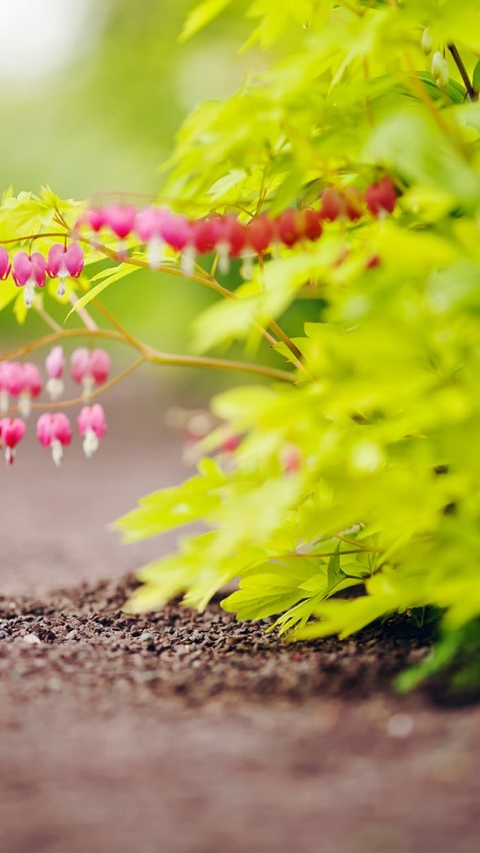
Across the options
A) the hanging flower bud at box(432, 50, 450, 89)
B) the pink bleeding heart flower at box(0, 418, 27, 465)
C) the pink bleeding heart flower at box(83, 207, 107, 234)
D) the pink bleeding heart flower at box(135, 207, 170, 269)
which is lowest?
the pink bleeding heart flower at box(0, 418, 27, 465)

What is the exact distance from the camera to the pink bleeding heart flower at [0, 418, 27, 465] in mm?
2109

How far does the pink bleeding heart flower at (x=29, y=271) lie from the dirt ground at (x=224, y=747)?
89 centimetres

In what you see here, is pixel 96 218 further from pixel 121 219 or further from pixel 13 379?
pixel 13 379

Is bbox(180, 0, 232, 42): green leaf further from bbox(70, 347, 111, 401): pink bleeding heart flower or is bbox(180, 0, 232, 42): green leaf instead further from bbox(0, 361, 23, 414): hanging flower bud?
bbox(0, 361, 23, 414): hanging flower bud

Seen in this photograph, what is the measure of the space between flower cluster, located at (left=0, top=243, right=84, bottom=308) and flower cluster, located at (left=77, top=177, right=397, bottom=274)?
0.42 ft


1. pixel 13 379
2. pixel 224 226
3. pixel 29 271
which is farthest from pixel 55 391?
pixel 224 226

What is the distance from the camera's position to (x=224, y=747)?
1.68m

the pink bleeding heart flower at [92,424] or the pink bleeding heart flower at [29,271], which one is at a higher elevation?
the pink bleeding heart flower at [29,271]

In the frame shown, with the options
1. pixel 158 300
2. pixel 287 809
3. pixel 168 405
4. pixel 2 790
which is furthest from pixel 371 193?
pixel 158 300

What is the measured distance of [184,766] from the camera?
161 cm

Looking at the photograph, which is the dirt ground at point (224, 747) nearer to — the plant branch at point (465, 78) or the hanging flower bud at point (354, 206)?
the hanging flower bud at point (354, 206)

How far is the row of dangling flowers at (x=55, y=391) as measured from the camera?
78.0 inches

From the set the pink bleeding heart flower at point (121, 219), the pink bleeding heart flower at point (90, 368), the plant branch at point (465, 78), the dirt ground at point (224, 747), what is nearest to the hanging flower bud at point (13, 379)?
the pink bleeding heart flower at point (90, 368)

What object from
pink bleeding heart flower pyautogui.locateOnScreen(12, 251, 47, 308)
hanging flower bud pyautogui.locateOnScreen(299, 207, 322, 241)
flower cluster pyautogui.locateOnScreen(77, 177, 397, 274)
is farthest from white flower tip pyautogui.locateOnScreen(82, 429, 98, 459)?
hanging flower bud pyautogui.locateOnScreen(299, 207, 322, 241)
